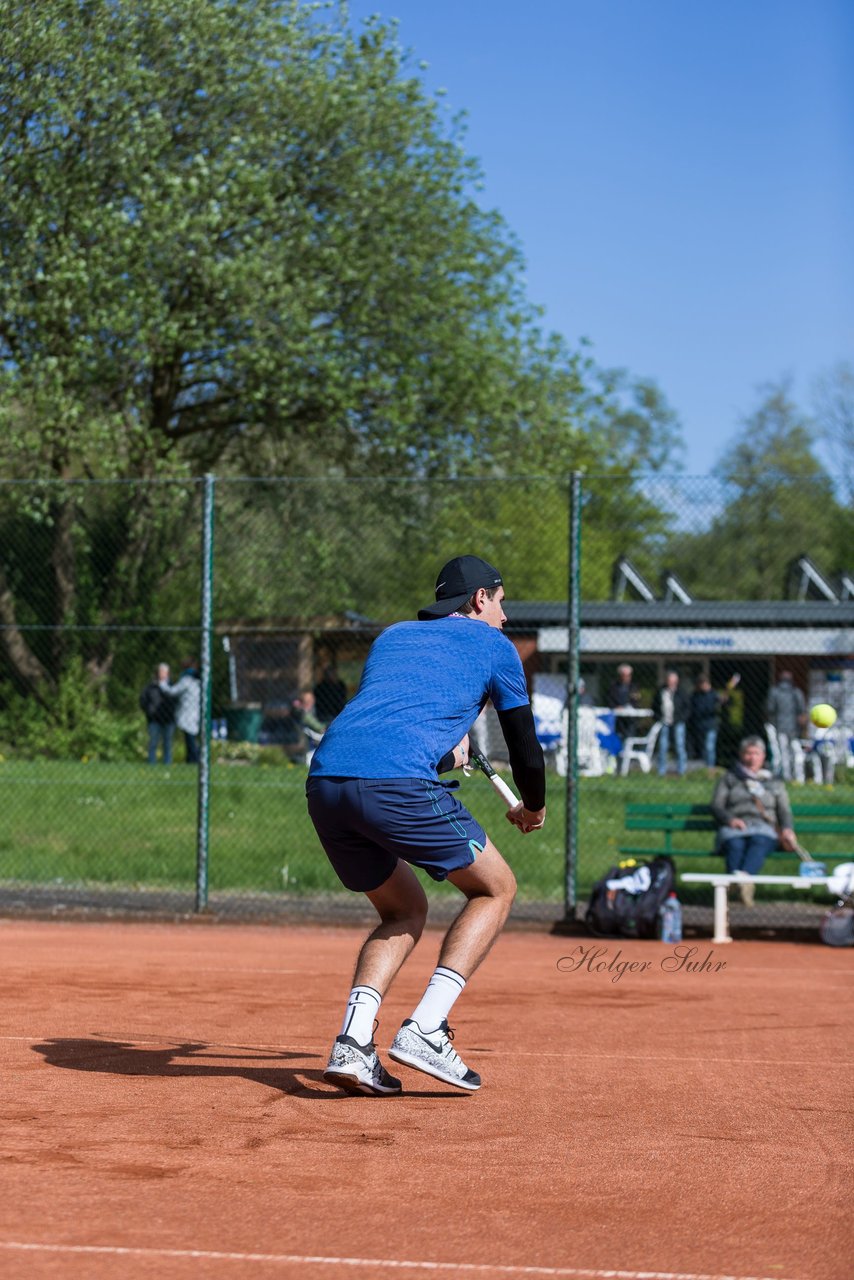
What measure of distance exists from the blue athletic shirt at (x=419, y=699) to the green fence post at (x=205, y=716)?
6586mm

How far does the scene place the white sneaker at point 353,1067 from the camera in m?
5.24

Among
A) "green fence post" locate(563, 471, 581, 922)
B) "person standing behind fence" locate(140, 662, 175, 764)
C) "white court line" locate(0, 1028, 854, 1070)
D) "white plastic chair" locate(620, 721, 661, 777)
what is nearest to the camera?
"white court line" locate(0, 1028, 854, 1070)

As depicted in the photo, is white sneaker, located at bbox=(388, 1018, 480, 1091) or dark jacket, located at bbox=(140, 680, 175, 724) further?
dark jacket, located at bbox=(140, 680, 175, 724)

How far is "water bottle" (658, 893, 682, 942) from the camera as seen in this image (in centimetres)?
1108

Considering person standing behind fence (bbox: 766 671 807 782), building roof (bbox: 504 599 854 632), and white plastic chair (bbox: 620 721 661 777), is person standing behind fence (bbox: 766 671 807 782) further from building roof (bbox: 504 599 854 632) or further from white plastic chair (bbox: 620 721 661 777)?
building roof (bbox: 504 599 854 632)

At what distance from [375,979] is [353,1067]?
0.95 ft

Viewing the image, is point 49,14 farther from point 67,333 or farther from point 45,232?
point 67,333

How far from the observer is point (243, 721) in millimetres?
15109

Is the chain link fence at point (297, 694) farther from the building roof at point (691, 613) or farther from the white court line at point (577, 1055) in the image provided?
the white court line at point (577, 1055)

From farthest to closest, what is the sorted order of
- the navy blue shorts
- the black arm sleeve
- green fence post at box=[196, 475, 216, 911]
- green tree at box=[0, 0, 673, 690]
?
1. green tree at box=[0, 0, 673, 690]
2. green fence post at box=[196, 475, 216, 911]
3. the black arm sleeve
4. the navy blue shorts

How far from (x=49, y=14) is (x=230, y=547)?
699 cm

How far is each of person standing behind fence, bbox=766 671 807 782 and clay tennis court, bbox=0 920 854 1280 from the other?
6629 millimetres

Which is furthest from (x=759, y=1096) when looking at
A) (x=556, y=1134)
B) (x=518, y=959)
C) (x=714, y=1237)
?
(x=518, y=959)

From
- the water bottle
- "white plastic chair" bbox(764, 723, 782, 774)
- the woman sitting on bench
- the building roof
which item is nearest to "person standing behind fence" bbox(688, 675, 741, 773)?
"white plastic chair" bbox(764, 723, 782, 774)
